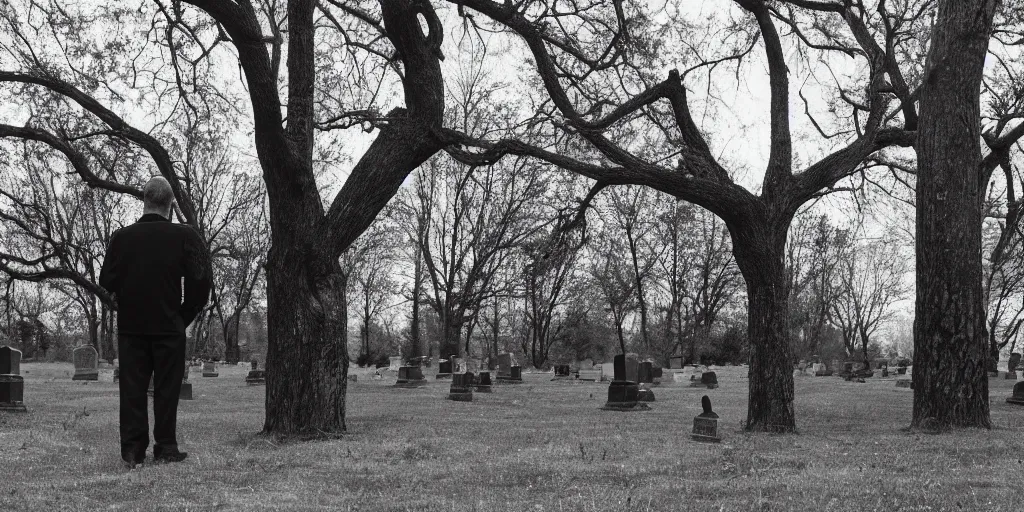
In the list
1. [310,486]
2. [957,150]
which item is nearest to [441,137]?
[310,486]

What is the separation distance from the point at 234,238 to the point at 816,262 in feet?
117

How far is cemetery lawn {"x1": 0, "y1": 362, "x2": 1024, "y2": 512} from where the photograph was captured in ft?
13.4

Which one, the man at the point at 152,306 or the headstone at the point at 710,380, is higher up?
the man at the point at 152,306

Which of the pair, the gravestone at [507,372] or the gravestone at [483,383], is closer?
the gravestone at [483,383]

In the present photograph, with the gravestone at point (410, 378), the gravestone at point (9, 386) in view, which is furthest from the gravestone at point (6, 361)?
the gravestone at point (410, 378)

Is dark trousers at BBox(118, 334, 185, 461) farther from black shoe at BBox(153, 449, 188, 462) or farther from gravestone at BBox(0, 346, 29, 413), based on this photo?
gravestone at BBox(0, 346, 29, 413)

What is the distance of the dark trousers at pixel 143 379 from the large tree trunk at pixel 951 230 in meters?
8.21

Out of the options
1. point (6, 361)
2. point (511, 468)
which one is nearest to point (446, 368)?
point (6, 361)

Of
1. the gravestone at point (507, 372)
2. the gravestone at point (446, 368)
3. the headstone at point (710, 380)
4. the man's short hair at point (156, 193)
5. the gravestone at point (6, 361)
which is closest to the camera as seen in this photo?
the man's short hair at point (156, 193)

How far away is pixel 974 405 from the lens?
8.23m

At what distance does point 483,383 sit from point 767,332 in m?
11.9

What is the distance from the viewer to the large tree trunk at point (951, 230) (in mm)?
8250

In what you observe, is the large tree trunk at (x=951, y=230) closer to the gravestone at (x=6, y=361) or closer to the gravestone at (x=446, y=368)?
the gravestone at (x=6, y=361)

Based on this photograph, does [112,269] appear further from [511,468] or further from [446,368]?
[446,368]
